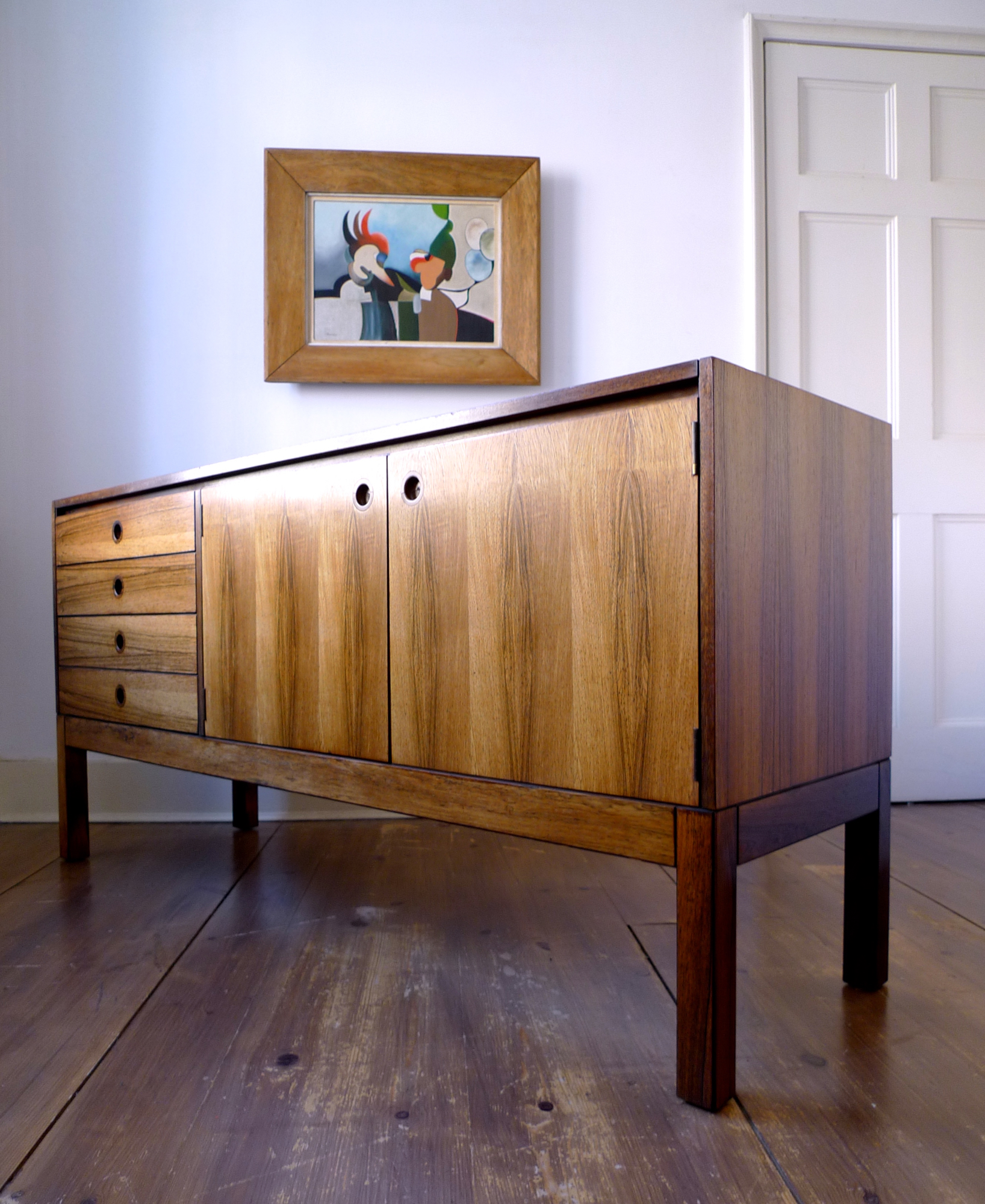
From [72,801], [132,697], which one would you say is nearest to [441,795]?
[132,697]

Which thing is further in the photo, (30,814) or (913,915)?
(30,814)

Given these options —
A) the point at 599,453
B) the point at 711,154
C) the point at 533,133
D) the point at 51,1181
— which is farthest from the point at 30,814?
the point at 711,154

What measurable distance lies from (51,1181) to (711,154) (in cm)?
221

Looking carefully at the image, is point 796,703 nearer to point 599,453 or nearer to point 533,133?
point 599,453

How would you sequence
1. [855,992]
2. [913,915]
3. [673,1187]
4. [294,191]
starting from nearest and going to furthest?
1. [673,1187]
2. [855,992]
3. [913,915]
4. [294,191]

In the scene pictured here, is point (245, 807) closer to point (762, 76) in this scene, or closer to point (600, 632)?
point (600, 632)

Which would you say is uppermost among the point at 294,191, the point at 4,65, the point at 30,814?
the point at 4,65

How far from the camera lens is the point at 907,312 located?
6.82 feet

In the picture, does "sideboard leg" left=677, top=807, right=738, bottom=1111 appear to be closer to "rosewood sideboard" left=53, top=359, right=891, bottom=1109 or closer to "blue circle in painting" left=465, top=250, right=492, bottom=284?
"rosewood sideboard" left=53, top=359, right=891, bottom=1109

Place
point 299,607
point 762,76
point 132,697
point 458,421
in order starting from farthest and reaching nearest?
point 762,76
point 132,697
point 299,607
point 458,421

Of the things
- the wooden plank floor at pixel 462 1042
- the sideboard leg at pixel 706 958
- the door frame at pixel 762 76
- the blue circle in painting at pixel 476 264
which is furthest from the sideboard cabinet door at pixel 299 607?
the door frame at pixel 762 76

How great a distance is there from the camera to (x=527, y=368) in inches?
76.9

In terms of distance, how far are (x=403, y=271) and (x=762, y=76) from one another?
0.98 meters

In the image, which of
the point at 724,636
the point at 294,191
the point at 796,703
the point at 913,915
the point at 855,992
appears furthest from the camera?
the point at 294,191
